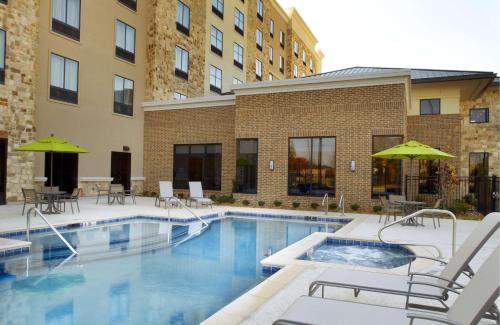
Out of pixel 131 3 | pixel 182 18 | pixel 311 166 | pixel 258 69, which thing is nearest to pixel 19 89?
pixel 131 3

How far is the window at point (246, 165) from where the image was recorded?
17.2 metres

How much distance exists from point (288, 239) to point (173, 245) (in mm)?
3045

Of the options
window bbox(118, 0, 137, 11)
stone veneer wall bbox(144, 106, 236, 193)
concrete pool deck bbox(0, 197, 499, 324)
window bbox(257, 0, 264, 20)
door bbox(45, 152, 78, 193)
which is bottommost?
concrete pool deck bbox(0, 197, 499, 324)

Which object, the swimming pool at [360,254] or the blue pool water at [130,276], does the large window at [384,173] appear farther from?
the swimming pool at [360,254]

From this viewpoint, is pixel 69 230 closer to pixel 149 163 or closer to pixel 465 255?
pixel 465 255

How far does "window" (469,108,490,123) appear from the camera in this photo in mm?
21847

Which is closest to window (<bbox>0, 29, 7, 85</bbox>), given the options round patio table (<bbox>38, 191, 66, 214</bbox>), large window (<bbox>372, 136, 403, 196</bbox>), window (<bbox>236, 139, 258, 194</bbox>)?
round patio table (<bbox>38, 191, 66, 214</bbox>)

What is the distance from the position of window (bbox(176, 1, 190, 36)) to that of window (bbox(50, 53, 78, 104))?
27.2 feet

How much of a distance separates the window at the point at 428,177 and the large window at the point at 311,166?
4.67m

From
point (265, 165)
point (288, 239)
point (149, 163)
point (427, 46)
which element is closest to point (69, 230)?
point (288, 239)

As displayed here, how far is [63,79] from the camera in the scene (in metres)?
17.6

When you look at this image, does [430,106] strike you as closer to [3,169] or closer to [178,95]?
[178,95]

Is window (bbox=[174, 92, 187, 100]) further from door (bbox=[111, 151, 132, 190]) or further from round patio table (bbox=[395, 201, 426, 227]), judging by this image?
round patio table (bbox=[395, 201, 426, 227])

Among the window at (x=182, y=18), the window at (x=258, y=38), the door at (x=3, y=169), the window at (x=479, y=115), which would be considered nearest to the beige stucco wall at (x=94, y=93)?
the door at (x=3, y=169)
